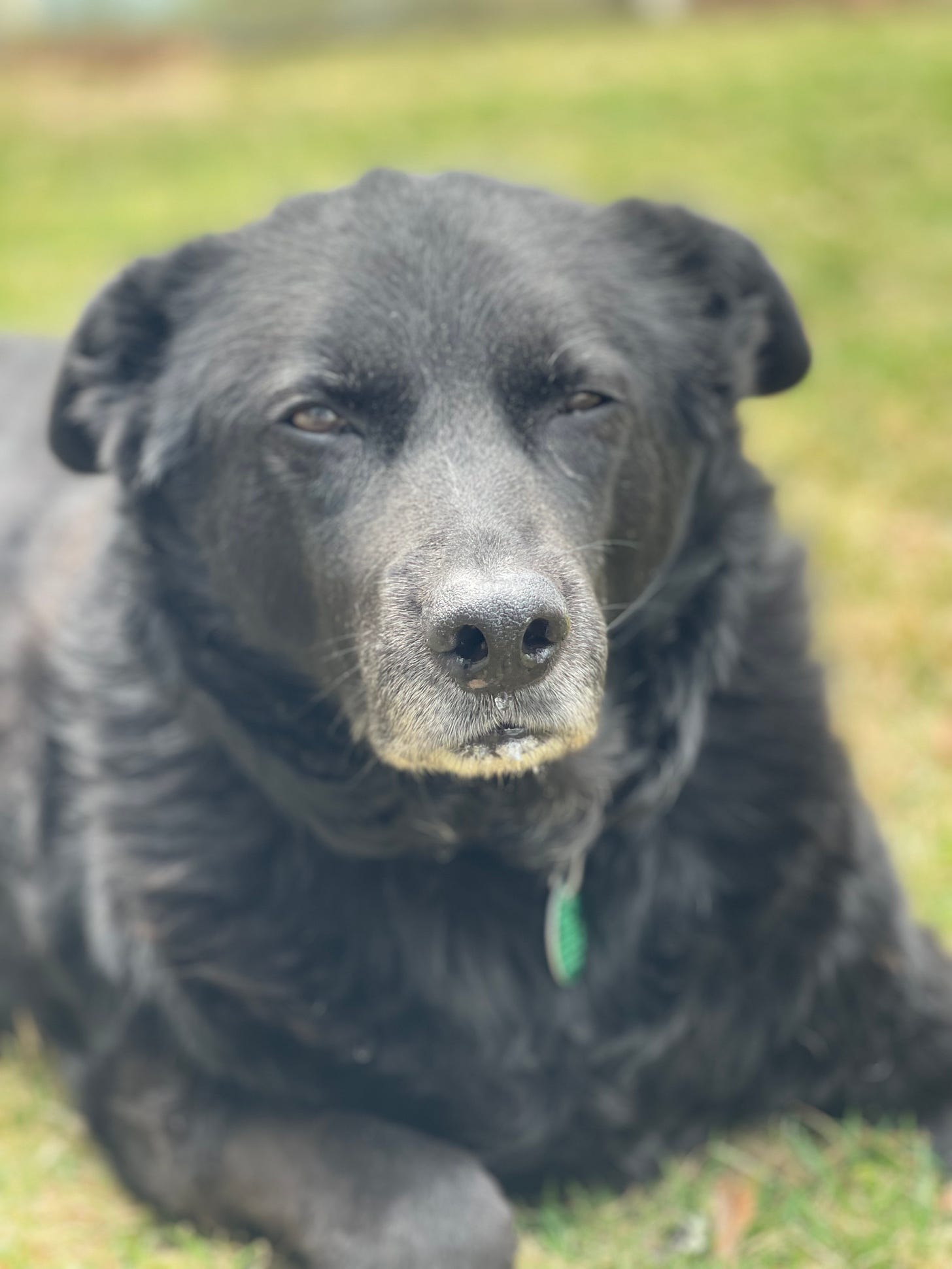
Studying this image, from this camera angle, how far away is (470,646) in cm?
223

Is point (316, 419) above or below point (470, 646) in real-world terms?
above

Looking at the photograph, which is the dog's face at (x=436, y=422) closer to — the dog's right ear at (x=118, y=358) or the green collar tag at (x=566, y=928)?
the dog's right ear at (x=118, y=358)

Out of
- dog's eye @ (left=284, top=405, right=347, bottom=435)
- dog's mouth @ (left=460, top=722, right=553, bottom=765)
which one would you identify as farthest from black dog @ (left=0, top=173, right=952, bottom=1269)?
dog's mouth @ (left=460, top=722, right=553, bottom=765)

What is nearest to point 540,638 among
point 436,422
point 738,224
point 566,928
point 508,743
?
point 508,743

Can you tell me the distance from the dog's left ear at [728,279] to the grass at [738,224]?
21.1 inches

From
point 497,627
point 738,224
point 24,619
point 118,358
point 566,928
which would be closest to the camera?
point 497,627

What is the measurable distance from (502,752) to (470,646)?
0.21 m

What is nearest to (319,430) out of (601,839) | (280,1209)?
(601,839)

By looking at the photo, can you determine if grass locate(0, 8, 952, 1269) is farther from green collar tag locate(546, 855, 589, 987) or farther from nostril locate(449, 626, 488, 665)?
nostril locate(449, 626, 488, 665)

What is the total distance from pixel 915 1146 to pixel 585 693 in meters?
1.10

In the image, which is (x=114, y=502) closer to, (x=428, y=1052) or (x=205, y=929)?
(x=205, y=929)

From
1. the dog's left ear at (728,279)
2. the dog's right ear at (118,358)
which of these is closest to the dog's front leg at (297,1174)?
the dog's right ear at (118,358)

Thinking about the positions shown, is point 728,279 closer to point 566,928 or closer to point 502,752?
point 502,752

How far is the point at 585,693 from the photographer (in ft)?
7.79
